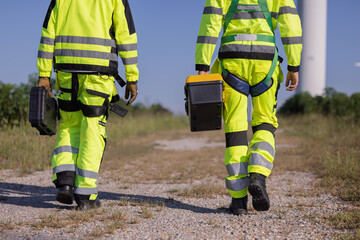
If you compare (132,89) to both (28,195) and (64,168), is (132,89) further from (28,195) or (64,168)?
(28,195)

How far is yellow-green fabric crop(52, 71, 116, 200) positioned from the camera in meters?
3.55

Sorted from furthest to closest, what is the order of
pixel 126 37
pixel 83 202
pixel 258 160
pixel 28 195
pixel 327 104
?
pixel 327 104 → pixel 28 195 → pixel 126 37 → pixel 83 202 → pixel 258 160

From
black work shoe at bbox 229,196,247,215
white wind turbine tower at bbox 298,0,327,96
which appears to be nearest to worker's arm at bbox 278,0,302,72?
black work shoe at bbox 229,196,247,215

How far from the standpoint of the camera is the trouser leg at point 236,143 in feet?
11.1

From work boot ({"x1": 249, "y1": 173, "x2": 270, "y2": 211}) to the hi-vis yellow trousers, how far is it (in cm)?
6

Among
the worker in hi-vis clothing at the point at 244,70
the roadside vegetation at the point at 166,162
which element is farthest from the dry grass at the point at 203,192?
the worker in hi-vis clothing at the point at 244,70

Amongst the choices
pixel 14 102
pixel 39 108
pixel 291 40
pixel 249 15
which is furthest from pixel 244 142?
pixel 14 102

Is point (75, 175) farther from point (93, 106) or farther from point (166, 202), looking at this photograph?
point (166, 202)

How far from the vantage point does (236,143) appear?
11.3 feet

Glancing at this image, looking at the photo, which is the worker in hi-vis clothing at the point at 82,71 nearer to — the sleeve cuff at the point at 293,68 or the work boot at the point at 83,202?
the work boot at the point at 83,202

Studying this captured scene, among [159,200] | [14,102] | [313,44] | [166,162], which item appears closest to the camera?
[159,200]

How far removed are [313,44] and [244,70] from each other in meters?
32.1

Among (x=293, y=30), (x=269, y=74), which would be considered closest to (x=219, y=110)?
(x=269, y=74)

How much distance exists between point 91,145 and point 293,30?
2.12m
